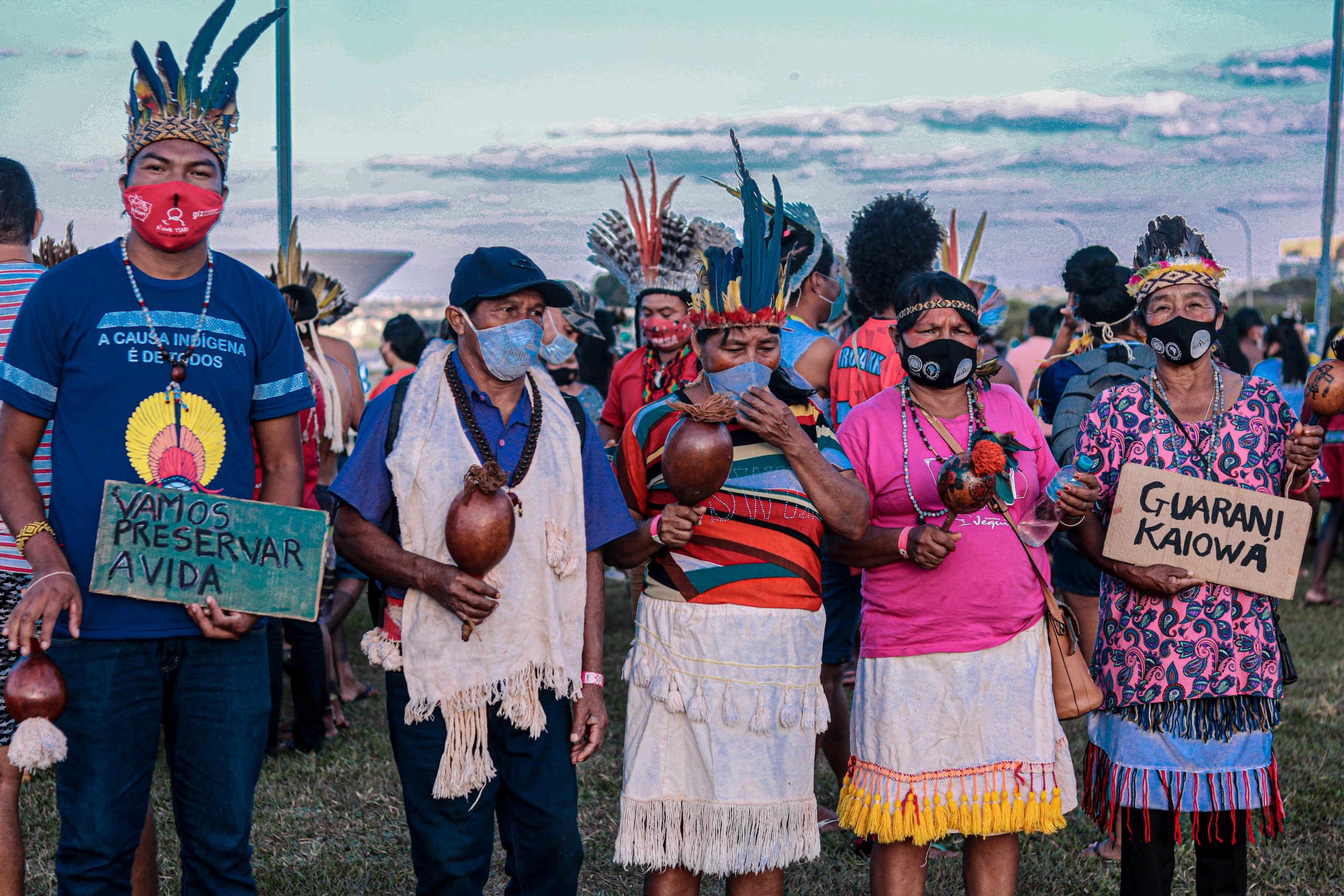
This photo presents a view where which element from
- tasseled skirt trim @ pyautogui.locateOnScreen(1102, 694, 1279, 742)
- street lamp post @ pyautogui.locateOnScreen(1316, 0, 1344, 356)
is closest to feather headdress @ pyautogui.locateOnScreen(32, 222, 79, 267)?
tasseled skirt trim @ pyautogui.locateOnScreen(1102, 694, 1279, 742)

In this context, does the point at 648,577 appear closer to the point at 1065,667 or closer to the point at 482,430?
the point at 482,430

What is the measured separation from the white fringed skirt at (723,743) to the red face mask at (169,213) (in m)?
1.61

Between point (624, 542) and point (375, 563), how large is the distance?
2.35ft

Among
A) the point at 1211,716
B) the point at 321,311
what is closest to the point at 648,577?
the point at 1211,716

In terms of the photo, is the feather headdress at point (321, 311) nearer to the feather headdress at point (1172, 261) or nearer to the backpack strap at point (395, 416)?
the backpack strap at point (395, 416)

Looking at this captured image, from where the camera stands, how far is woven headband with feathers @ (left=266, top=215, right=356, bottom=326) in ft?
22.9

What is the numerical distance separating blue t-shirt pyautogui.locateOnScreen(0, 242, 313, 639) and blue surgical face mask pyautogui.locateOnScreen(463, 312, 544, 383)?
2.15ft

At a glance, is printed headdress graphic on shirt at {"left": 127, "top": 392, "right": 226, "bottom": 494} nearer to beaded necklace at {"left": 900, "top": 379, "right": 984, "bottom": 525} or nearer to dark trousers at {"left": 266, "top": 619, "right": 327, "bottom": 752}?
beaded necklace at {"left": 900, "top": 379, "right": 984, "bottom": 525}

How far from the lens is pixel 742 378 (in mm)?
3432

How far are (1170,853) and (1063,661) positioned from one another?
78cm

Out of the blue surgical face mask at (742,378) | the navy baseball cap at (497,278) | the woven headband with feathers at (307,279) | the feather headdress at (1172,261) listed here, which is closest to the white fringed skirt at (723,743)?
the blue surgical face mask at (742,378)

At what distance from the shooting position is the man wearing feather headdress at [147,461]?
2.89 metres

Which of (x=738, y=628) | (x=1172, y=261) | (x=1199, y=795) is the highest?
(x=1172, y=261)

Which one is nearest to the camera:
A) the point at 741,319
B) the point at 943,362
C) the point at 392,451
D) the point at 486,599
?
the point at 486,599
